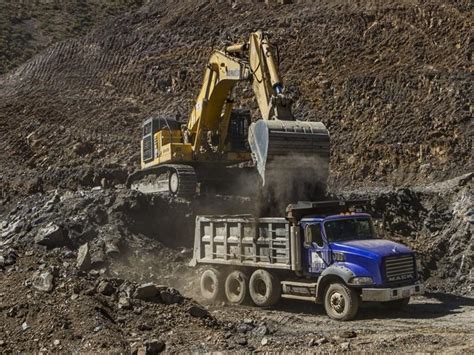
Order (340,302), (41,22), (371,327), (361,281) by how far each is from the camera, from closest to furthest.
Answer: (371,327), (361,281), (340,302), (41,22)

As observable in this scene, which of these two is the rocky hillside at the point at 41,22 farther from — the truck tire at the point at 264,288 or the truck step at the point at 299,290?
the truck step at the point at 299,290

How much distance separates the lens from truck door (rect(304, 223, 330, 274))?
11.9 metres

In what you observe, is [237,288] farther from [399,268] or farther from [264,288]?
[399,268]

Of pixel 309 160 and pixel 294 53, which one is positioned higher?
pixel 294 53

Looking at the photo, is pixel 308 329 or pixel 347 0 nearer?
pixel 308 329

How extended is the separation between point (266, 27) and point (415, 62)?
367 inches

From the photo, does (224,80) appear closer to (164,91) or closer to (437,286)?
(437,286)

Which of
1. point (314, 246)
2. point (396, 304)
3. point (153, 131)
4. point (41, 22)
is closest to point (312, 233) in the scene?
point (314, 246)

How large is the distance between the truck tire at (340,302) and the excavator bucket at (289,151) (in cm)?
277

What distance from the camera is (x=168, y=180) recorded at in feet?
59.1

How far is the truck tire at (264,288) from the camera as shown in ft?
41.7

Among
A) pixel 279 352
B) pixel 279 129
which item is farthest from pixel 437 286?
pixel 279 352

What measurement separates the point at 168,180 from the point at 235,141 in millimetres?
2170

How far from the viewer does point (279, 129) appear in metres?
13.4
